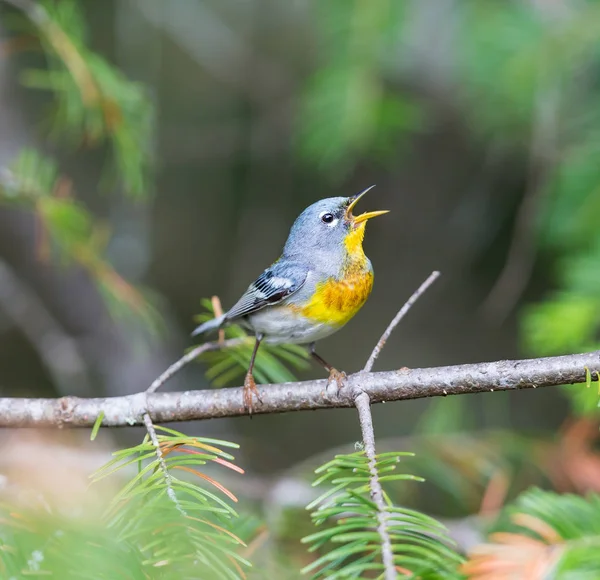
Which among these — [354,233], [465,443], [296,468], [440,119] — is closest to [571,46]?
[354,233]

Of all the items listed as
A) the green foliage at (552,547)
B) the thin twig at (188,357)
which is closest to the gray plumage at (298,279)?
the thin twig at (188,357)

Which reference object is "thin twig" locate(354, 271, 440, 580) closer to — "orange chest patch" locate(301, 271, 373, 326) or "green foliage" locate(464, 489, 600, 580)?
"green foliage" locate(464, 489, 600, 580)

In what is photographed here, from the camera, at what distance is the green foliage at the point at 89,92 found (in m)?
2.18

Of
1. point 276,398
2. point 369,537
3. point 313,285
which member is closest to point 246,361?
point 313,285

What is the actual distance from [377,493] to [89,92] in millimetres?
1731

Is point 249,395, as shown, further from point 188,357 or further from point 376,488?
point 376,488

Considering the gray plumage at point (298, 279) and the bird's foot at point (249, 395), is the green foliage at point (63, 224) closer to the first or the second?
the gray plumage at point (298, 279)

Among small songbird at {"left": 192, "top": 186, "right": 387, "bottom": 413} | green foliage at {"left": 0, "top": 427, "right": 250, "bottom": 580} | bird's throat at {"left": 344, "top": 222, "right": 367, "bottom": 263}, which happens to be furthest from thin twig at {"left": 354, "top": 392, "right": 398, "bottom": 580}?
bird's throat at {"left": 344, "top": 222, "right": 367, "bottom": 263}

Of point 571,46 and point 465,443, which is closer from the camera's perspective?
point 571,46

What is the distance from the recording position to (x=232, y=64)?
406 centimetres

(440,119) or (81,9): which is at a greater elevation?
(81,9)

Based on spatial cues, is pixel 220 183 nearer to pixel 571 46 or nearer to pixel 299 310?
pixel 299 310

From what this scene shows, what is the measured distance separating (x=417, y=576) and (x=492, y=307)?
2943 mm

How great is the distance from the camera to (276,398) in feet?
5.32
